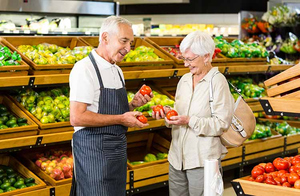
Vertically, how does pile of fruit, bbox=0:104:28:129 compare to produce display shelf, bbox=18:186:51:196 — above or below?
above

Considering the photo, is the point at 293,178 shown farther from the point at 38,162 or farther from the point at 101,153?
the point at 38,162

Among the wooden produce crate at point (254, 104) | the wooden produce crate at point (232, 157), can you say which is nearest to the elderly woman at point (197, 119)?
the wooden produce crate at point (232, 157)

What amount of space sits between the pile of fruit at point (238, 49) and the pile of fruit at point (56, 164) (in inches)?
96.2

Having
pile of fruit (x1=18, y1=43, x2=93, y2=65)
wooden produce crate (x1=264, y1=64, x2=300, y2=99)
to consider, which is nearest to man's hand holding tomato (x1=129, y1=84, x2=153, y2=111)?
wooden produce crate (x1=264, y1=64, x2=300, y2=99)

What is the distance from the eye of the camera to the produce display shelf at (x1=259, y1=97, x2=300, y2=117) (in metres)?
2.94

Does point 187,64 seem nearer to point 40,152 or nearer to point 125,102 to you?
point 125,102

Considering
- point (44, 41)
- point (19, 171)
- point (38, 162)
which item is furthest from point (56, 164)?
point (44, 41)

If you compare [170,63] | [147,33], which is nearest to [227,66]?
[170,63]

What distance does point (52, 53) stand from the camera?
477 centimetres

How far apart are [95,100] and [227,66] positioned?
309 centimetres

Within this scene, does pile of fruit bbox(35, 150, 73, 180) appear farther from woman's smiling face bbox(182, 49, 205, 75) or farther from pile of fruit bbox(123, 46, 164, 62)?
woman's smiling face bbox(182, 49, 205, 75)

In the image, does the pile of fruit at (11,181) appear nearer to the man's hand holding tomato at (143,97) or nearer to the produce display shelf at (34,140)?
the produce display shelf at (34,140)

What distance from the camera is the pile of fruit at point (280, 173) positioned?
2893 millimetres

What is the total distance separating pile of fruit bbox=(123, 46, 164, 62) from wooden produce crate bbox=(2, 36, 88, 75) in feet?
1.59
